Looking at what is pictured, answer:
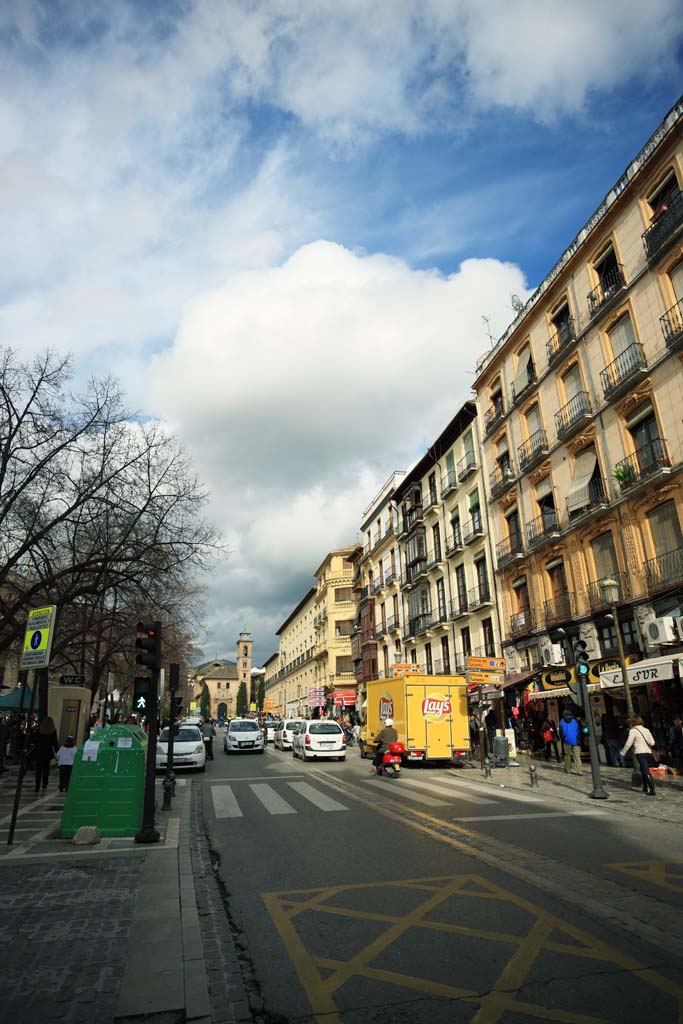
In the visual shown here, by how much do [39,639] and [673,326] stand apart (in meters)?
18.8

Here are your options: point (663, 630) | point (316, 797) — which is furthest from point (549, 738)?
point (316, 797)

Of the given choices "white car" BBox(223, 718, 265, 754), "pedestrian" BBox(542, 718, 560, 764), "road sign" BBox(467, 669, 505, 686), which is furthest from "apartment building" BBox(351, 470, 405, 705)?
"road sign" BBox(467, 669, 505, 686)

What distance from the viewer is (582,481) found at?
22484 mm

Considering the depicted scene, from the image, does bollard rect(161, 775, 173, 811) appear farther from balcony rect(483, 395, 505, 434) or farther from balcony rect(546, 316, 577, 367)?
balcony rect(483, 395, 505, 434)

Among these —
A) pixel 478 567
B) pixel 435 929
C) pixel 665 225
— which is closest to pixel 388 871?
pixel 435 929

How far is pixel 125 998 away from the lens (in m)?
3.83

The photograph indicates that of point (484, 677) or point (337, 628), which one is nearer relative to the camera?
point (484, 677)

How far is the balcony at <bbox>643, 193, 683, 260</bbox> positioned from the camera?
61.0 ft

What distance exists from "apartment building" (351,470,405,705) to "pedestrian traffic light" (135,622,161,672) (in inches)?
1290

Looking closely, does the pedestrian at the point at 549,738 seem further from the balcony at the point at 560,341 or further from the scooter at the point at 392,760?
the balcony at the point at 560,341

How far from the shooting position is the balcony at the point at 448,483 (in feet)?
109

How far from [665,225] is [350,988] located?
21611 mm

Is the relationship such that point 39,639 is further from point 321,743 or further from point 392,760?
point 321,743

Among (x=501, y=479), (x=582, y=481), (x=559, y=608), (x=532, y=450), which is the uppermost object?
(x=532, y=450)
